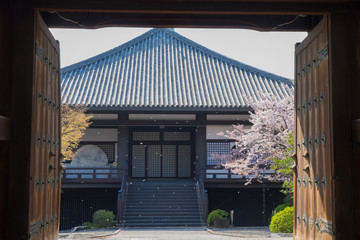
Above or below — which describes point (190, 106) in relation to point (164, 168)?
above

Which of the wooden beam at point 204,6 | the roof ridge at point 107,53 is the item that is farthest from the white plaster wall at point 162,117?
the wooden beam at point 204,6

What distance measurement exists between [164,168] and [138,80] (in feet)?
15.8

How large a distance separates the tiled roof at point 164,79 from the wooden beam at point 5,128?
623 inches

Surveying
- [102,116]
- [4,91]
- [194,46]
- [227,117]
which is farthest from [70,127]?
[4,91]

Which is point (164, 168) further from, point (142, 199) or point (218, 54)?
point (218, 54)

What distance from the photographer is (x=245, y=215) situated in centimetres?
2138

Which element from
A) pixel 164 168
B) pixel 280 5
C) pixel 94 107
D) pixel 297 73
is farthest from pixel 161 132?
pixel 280 5

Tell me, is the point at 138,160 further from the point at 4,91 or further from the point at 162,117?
the point at 4,91

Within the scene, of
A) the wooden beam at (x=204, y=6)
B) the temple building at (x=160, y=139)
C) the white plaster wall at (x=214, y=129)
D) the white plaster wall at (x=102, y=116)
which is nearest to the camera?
the wooden beam at (x=204, y=6)

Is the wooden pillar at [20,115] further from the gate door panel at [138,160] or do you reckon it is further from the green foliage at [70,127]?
the gate door panel at [138,160]

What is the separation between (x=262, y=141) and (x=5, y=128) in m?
14.6

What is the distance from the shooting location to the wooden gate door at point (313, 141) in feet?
22.4

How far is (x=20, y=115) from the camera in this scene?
6.44m

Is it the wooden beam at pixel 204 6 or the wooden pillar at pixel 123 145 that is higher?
the wooden beam at pixel 204 6
